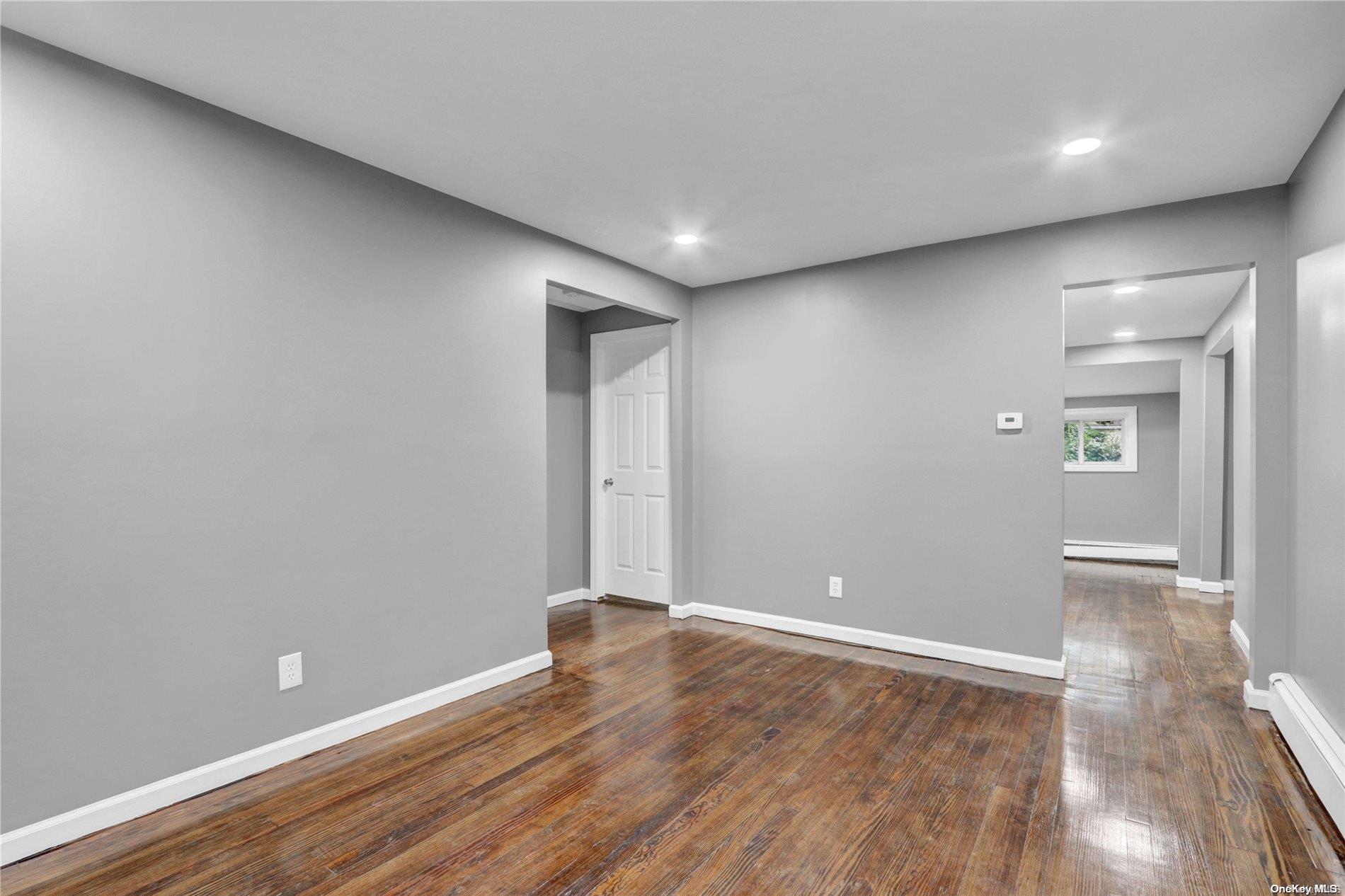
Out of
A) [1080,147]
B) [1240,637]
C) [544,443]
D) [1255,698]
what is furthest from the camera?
[1240,637]

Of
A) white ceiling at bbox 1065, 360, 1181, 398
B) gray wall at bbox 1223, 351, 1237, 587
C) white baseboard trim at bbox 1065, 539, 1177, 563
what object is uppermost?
white ceiling at bbox 1065, 360, 1181, 398

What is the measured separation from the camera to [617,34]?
1949 millimetres

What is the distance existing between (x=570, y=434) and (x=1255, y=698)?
4.48m

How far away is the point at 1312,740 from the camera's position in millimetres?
2334

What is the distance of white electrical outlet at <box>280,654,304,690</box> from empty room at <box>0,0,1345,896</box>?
0.01 m

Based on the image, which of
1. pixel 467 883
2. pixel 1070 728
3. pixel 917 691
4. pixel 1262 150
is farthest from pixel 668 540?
pixel 1262 150

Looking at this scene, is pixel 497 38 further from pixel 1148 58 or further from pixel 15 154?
Answer: pixel 1148 58

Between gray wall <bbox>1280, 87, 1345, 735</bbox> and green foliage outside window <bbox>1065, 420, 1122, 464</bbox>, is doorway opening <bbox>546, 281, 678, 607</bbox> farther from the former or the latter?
green foliage outside window <bbox>1065, 420, 1122, 464</bbox>

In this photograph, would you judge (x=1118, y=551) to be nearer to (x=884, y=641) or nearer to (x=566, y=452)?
(x=884, y=641)

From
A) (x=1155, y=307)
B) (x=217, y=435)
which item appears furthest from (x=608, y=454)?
(x=1155, y=307)

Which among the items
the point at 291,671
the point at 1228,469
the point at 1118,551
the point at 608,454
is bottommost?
the point at 1118,551

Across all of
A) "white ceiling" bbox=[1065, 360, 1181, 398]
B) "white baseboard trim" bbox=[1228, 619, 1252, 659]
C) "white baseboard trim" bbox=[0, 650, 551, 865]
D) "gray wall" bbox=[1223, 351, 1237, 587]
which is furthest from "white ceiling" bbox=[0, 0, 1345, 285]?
"white ceiling" bbox=[1065, 360, 1181, 398]

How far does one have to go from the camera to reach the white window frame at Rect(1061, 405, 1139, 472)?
819 centimetres

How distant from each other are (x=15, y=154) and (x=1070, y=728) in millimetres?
4396
